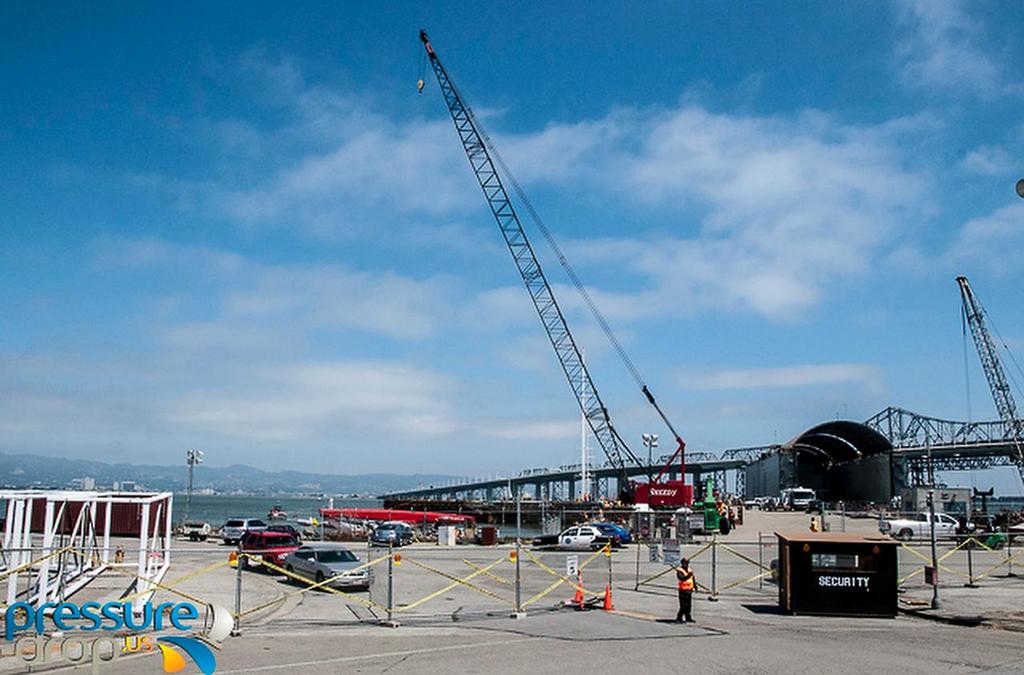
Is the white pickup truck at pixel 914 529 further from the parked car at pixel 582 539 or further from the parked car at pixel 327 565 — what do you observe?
the parked car at pixel 327 565

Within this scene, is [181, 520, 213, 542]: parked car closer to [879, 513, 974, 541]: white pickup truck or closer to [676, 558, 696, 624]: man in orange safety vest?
[879, 513, 974, 541]: white pickup truck

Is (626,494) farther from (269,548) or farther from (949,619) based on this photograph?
(949,619)

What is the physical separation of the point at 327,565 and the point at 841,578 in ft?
51.6

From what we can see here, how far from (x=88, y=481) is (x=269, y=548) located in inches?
788

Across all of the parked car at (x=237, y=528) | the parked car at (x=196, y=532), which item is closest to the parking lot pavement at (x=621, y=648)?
the parked car at (x=237, y=528)

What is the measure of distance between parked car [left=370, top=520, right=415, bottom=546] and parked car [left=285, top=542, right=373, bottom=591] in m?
18.4

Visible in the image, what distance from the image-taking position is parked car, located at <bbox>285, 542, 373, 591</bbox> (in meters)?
28.3

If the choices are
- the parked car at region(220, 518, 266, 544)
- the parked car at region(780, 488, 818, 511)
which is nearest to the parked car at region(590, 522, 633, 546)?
the parked car at region(220, 518, 266, 544)

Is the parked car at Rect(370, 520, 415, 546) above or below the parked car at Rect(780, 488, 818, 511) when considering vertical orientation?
below

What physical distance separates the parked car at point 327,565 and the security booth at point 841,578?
12762 millimetres

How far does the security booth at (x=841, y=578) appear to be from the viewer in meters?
23.3

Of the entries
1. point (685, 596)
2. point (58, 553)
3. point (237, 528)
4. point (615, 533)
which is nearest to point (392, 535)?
point (237, 528)

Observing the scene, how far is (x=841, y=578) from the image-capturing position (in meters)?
23.4

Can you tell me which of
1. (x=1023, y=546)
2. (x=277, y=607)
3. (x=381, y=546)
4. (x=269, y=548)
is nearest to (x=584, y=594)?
(x=277, y=607)
